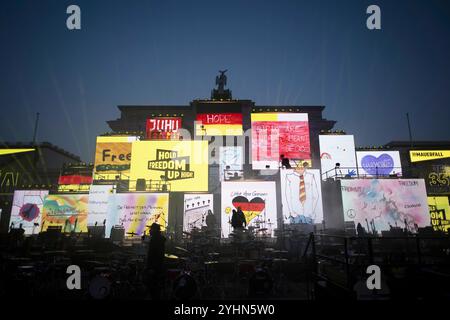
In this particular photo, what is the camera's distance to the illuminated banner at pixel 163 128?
31219mm

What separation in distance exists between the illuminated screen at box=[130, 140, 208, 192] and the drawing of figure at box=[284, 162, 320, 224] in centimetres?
A: 783

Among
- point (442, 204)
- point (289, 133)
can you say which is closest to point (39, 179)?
point (289, 133)

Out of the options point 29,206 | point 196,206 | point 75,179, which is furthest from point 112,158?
point 196,206

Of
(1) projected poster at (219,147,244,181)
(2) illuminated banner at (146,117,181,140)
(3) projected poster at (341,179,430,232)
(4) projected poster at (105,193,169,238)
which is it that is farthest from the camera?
(2) illuminated banner at (146,117,181,140)

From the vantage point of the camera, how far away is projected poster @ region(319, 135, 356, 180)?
29.1 m

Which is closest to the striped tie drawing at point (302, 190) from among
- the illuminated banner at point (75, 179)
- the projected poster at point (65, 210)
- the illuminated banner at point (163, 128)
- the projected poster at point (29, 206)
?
the illuminated banner at point (163, 128)

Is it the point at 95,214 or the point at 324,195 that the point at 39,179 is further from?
the point at 324,195

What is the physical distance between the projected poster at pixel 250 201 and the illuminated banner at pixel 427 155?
72.9 ft

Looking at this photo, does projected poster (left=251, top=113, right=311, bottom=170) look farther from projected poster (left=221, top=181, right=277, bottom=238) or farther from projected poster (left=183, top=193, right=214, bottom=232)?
projected poster (left=183, top=193, right=214, bottom=232)

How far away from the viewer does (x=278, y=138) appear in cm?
2950

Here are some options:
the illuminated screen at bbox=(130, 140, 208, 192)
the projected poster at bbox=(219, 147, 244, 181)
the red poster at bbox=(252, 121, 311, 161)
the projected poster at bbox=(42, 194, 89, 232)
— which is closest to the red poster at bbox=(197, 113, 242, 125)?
the red poster at bbox=(252, 121, 311, 161)

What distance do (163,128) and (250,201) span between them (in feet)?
50.8

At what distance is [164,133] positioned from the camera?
31.4 m

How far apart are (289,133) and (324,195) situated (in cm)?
922
